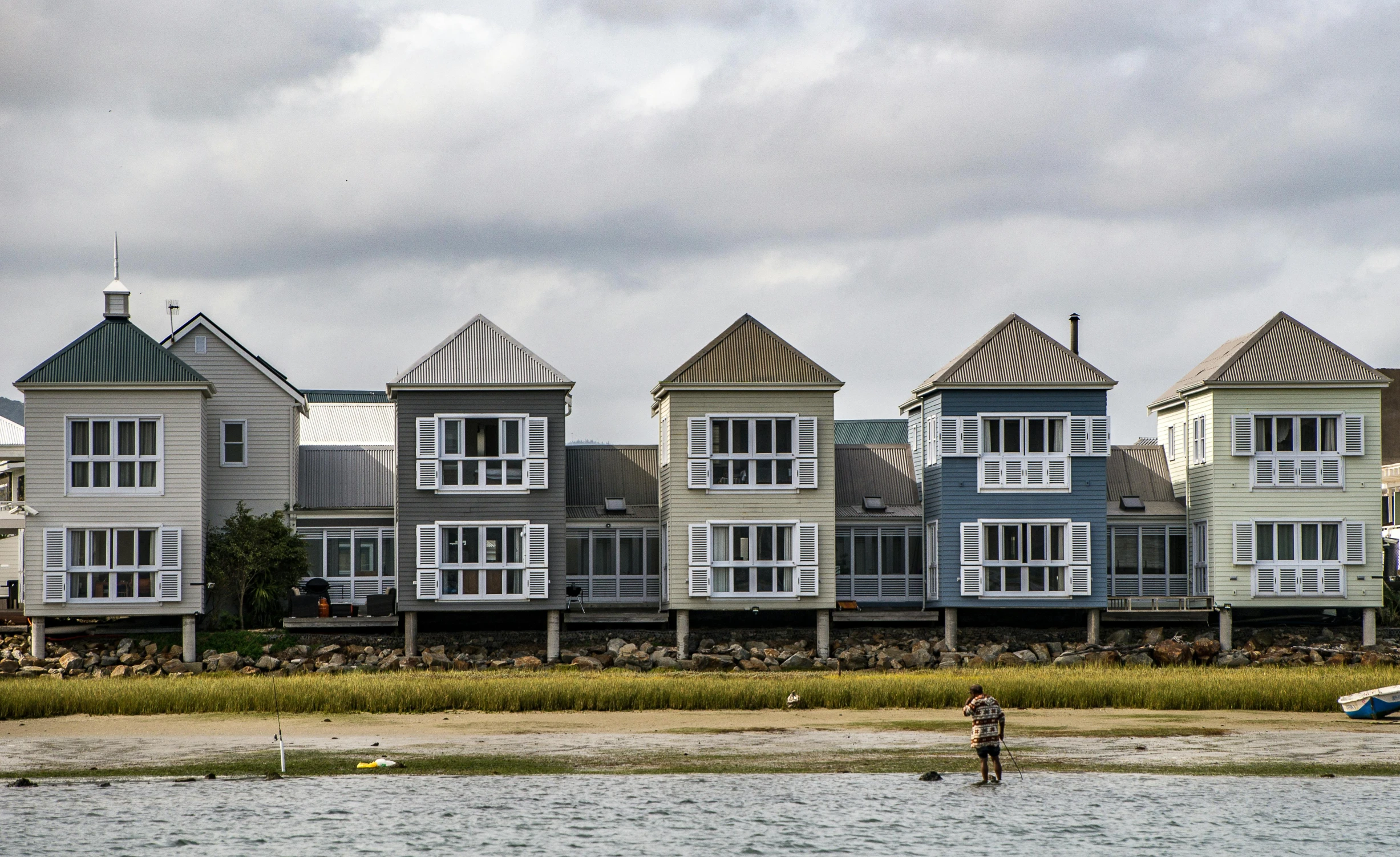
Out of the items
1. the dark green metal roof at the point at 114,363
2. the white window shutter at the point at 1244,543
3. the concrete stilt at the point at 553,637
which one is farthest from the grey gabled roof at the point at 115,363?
the white window shutter at the point at 1244,543

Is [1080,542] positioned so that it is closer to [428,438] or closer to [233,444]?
[428,438]

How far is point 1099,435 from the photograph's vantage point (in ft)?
153

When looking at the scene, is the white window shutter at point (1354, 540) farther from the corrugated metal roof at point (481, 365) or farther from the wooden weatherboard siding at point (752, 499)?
the corrugated metal roof at point (481, 365)

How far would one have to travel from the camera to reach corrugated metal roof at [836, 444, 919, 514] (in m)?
50.8

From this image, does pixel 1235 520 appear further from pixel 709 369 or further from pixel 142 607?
pixel 142 607

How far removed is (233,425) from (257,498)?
87.7 inches

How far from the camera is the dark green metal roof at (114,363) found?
44.3 meters

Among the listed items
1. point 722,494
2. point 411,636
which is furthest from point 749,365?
point 411,636

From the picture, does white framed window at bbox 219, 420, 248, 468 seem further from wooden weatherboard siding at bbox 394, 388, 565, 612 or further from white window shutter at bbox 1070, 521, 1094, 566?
white window shutter at bbox 1070, 521, 1094, 566

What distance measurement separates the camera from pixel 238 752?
3061 cm

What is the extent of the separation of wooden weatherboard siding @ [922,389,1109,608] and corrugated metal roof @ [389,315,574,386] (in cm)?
1102

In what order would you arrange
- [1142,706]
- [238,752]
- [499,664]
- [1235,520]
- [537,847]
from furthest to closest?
[1235,520] < [499,664] < [1142,706] < [238,752] < [537,847]

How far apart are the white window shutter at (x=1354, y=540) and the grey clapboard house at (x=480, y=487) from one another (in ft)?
Result: 70.5

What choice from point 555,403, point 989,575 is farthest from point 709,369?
point 989,575
